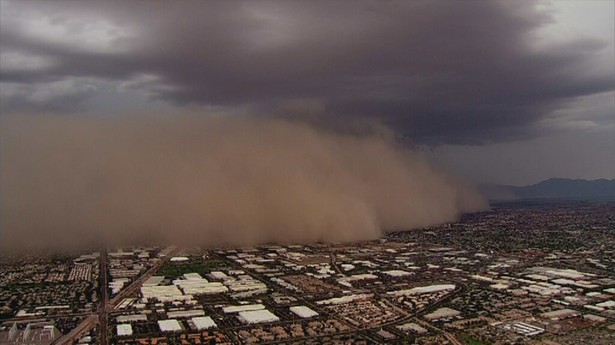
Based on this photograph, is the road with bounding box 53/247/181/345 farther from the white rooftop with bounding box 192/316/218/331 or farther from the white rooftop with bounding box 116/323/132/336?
the white rooftop with bounding box 192/316/218/331

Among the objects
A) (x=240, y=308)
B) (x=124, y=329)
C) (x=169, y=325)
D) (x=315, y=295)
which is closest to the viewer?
(x=124, y=329)

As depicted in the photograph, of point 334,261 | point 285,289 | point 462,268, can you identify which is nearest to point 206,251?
point 334,261

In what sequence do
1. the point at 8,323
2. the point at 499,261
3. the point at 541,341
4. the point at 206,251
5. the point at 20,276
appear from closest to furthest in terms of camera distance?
the point at 541,341
the point at 8,323
the point at 20,276
the point at 499,261
the point at 206,251

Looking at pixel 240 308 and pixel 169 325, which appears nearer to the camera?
pixel 169 325

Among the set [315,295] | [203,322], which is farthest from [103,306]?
[315,295]

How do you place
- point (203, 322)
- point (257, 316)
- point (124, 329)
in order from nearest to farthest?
point (124, 329) → point (203, 322) → point (257, 316)

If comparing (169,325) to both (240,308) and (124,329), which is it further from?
(240,308)

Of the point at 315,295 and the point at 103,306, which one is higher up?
the point at 103,306

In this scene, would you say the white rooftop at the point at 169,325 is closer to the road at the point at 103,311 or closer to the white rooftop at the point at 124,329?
the white rooftop at the point at 124,329

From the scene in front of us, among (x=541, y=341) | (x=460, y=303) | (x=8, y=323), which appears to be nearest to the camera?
(x=541, y=341)

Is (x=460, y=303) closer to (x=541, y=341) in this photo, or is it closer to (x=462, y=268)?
(x=541, y=341)

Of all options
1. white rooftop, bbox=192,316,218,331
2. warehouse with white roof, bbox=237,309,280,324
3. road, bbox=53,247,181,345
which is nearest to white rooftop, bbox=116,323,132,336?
road, bbox=53,247,181,345
